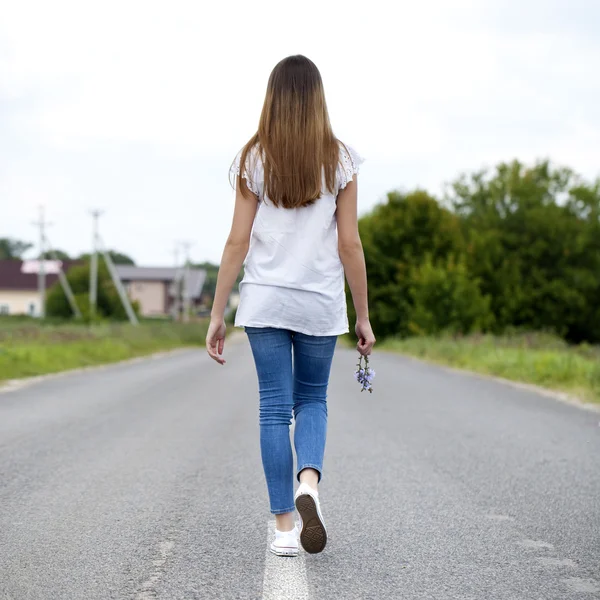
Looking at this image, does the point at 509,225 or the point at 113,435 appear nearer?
the point at 113,435

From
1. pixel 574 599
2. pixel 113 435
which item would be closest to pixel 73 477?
pixel 113 435

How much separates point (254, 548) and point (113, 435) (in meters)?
4.27

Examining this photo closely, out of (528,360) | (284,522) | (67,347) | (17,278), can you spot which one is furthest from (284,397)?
(17,278)

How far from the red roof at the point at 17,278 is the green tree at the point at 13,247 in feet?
150

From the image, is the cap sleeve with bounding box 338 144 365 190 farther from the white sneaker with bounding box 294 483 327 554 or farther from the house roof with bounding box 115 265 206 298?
the house roof with bounding box 115 265 206 298

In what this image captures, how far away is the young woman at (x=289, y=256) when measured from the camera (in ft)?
11.5

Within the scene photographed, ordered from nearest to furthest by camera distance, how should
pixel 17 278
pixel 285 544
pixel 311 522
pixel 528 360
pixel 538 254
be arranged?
pixel 311 522
pixel 285 544
pixel 528 360
pixel 538 254
pixel 17 278

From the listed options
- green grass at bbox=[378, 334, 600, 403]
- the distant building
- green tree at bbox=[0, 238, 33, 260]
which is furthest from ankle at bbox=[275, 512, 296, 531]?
green tree at bbox=[0, 238, 33, 260]

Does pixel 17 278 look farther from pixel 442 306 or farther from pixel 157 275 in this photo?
pixel 442 306

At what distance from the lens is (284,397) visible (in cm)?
360

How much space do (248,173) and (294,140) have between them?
0.23 m

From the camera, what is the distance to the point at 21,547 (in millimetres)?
3586

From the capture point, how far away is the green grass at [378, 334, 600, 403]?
13486 mm

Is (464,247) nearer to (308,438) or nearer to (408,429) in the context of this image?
(408,429)
